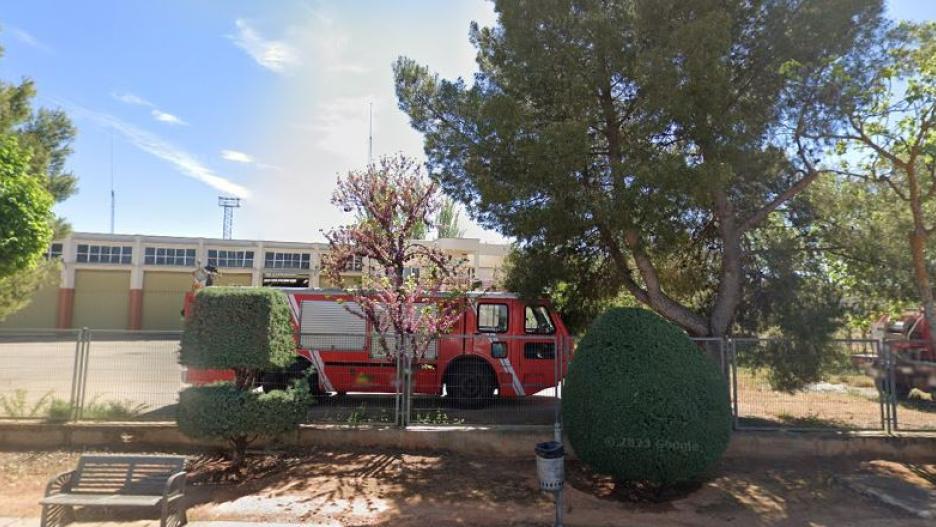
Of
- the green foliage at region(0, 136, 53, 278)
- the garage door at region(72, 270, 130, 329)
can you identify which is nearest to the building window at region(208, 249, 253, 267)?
the garage door at region(72, 270, 130, 329)

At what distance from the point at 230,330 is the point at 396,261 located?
311 centimetres

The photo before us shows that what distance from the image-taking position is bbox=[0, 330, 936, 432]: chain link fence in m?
8.18

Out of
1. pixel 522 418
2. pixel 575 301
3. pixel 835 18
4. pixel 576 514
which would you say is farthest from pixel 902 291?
pixel 576 514

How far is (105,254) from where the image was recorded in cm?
3653

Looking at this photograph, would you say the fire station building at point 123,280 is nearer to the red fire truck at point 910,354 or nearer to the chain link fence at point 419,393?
the red fire truck at point 910,354

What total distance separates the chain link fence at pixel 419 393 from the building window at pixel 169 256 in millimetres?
30137

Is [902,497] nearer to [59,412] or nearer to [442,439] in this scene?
[442,439]

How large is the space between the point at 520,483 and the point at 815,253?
277 inches

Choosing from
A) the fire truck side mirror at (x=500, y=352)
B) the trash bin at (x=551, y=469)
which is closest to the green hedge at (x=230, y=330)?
the trash bin at (x=551, y=469)

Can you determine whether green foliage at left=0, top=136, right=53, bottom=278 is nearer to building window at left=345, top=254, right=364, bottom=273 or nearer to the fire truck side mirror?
building window at left=345, top=254, right=364, bottom=273

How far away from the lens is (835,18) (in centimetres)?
788

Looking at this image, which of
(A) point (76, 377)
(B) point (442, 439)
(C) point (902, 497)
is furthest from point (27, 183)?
(C) point (902, 497)

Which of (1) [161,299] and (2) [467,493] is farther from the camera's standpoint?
(1) [161,299]

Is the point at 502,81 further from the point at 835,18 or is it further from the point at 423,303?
the point at 835,18
